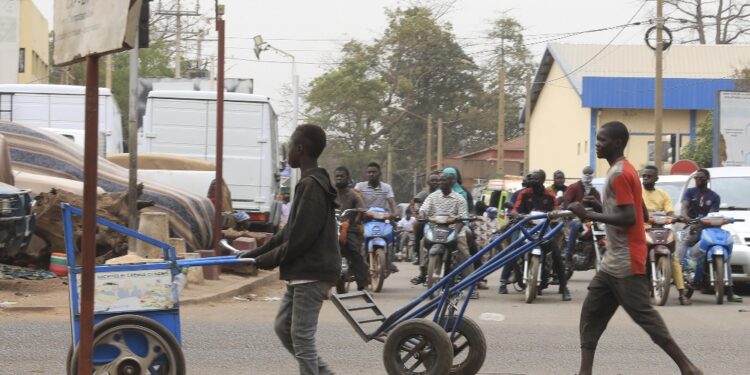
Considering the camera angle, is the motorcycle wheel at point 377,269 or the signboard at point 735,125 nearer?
the motorcycle wheel at point 377,269

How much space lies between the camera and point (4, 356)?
912cm

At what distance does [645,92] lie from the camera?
48219 millimetres

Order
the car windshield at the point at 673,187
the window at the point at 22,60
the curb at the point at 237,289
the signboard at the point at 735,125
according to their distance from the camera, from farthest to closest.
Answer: the window at the point at 22,60 < the signboard at the point at 735,125 < the car windshield at the point at 673,187 < the curb at the point at 237,289

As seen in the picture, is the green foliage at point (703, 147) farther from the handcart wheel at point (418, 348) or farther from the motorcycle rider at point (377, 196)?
the handcart wheel at point (418, 348)

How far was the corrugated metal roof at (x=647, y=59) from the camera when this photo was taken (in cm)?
5540

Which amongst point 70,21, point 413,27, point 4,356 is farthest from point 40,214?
point 413,27

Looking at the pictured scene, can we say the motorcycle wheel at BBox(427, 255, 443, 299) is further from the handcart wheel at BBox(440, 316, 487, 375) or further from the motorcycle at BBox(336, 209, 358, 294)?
the handcart wheel at BBox(440, 316, 487, 375)

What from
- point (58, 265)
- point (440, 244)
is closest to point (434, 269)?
point (440, 244)

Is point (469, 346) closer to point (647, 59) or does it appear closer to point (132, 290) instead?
point (132, 290)

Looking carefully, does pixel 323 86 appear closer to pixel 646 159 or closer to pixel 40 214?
pixel 646 159

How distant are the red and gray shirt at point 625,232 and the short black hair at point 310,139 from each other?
199 centimetres

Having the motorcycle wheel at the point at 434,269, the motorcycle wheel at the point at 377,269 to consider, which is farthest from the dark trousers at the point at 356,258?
the motorcycle wheel at the point at 377,269

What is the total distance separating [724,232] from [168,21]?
49.7 m

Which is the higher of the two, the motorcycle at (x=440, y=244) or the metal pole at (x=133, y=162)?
the metal pole at (x=133, y=162)
